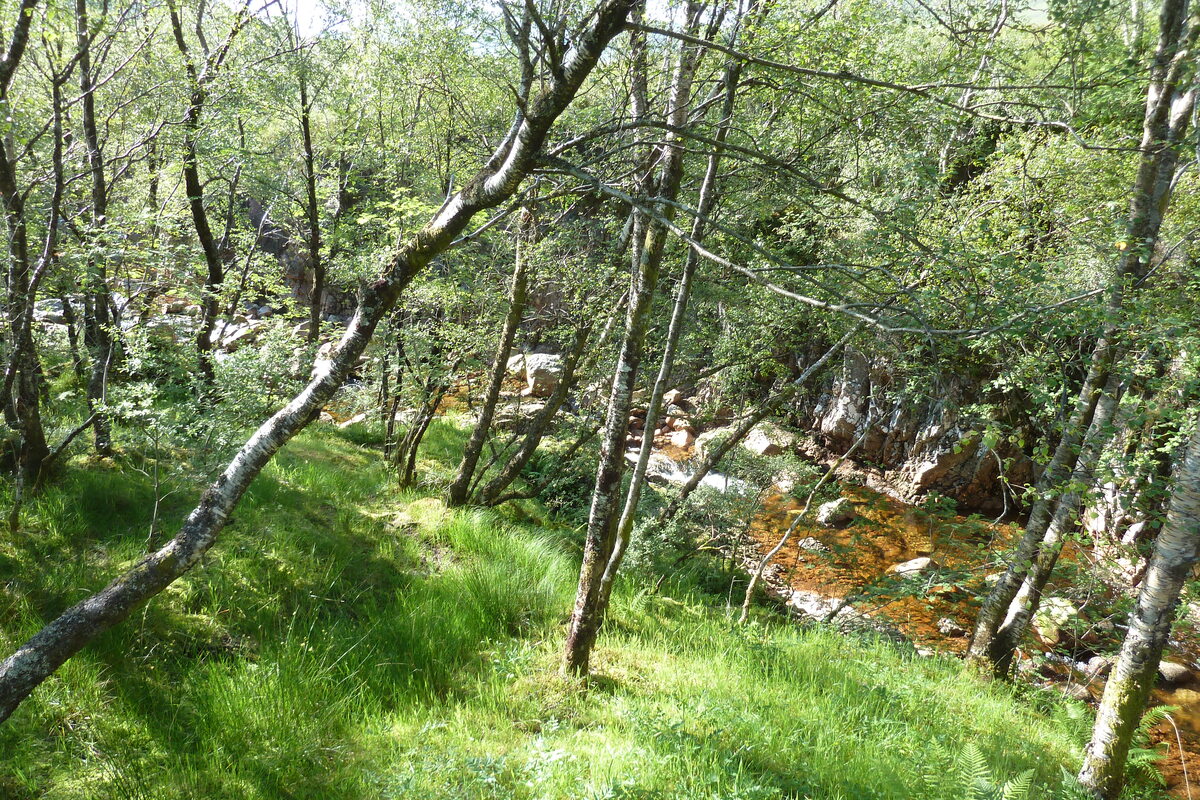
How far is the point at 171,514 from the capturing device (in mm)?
4836

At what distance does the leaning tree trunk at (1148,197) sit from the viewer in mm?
3944

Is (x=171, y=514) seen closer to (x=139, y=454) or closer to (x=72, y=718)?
(x=139, y=454)

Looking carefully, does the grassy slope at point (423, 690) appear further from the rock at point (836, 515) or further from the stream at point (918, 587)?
the rock at point (836, 515)

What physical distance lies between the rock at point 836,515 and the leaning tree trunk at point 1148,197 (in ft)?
20.5

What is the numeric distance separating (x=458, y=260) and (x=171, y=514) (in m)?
4.68

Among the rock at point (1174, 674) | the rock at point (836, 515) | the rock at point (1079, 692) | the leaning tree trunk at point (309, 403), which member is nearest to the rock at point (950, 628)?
the rock at point (1079, 692)

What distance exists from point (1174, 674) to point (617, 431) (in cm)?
925

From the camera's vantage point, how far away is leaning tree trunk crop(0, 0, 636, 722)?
8.12 ft

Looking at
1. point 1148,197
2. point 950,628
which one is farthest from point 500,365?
point 950,628

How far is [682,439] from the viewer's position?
51.6 ft

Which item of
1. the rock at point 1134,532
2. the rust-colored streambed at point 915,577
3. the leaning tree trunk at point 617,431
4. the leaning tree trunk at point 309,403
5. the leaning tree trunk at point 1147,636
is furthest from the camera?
the rock at point 1134,532

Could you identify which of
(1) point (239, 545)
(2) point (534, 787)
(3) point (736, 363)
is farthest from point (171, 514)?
(3) point (736, 363)

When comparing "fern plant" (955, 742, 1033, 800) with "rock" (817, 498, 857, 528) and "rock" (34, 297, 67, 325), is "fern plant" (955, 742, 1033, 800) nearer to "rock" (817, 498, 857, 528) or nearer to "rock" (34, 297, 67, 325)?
"rock" (34, 297, 67, 325)

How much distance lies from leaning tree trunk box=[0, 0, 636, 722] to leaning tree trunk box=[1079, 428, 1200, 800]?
154 inches
